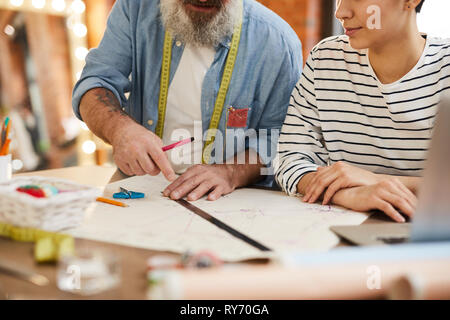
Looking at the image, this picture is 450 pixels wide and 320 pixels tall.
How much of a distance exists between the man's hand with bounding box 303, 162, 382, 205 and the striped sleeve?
0.54 feet

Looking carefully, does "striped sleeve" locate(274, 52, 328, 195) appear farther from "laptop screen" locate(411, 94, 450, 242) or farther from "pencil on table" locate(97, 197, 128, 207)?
"laptop screen" locate(411, 94, 450, 242)

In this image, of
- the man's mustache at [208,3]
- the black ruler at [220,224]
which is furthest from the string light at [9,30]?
the black ruler at [220,224]

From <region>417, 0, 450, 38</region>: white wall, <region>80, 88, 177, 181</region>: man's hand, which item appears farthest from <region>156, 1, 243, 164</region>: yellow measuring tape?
<region>417, 0, 450, 38</region>: white wall

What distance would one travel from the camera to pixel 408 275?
688mm

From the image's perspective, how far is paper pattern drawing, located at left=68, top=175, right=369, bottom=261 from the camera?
0.94 metres

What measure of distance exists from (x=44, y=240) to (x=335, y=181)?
0.77 m

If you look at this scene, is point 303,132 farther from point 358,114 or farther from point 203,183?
point 203,183

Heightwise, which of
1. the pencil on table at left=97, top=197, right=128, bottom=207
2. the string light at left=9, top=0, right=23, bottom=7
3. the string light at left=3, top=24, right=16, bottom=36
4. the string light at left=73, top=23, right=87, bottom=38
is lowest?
the pencil on table at left=97, top=197, right=128, bottom=207

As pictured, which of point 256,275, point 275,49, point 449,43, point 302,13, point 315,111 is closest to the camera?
point 256,275

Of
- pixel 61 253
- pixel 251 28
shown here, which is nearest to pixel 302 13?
pixel 251 28

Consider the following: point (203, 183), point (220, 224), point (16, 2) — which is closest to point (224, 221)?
point (220, 224)

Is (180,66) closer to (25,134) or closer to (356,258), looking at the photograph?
Result: (356,258)

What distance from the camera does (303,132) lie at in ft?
5.10
